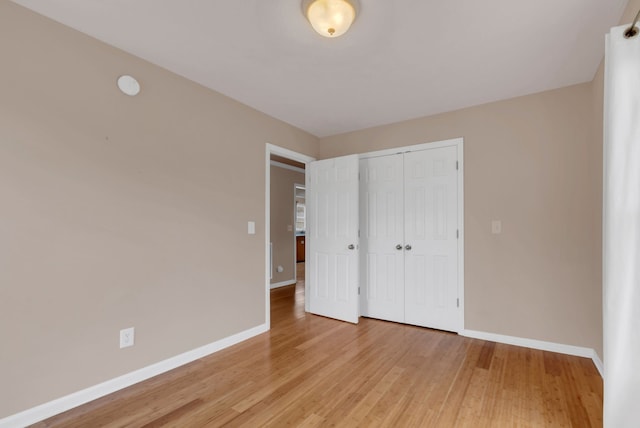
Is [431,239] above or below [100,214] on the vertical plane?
below

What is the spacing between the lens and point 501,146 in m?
3.00

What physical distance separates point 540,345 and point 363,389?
1.87m

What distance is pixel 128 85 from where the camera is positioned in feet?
7.22

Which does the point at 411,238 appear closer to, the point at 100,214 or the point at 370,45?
the point at 370,45

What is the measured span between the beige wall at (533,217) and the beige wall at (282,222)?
11.1ft

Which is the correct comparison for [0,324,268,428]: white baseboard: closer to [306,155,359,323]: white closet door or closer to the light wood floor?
the light wood floor

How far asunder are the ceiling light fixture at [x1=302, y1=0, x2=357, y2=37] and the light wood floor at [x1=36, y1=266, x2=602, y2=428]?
7.69ft

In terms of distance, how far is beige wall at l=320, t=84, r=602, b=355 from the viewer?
8.61 ft

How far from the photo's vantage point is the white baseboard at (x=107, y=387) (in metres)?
1.72

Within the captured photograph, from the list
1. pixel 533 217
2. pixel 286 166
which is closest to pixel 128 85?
pixel 533 217

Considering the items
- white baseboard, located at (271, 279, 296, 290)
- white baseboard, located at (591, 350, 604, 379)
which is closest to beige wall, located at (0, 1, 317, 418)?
white baseboard, located at (271, 279, 296, 290)

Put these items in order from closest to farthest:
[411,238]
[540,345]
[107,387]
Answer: [107,387], [540,345], [411,238]

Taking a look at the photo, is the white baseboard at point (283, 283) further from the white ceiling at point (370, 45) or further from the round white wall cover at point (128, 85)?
the round white wall cover at point (128, 85)

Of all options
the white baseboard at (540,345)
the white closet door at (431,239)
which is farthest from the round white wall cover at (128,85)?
the white baseboard at (540,345)
